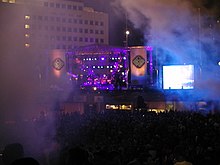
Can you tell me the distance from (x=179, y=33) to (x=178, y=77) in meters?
5.29

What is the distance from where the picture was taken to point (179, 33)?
30875 millimetres

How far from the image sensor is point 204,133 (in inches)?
388

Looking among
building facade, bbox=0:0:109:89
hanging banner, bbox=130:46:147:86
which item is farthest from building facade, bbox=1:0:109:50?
hanging banner, bbox=130:46:147:86

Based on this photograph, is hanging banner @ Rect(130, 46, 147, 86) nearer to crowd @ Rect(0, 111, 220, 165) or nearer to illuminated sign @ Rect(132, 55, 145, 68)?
illuminated sign @ Rect(132, 55, 145, 68)

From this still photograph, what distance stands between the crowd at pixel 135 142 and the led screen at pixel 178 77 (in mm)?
12996

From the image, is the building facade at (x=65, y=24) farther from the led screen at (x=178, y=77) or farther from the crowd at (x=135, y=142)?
the crowd at (x=135, y=142)

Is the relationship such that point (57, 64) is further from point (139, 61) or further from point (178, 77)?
point (178, 77)

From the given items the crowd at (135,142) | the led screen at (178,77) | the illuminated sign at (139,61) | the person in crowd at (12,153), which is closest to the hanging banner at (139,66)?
the illuminated sign at (139,61)

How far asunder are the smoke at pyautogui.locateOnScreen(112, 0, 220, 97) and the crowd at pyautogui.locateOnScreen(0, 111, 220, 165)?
1546 centimetres

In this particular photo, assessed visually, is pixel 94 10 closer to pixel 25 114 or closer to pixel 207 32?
pixel 207 32

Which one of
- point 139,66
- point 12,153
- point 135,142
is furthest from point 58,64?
point 12,153

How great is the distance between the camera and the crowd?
584cm

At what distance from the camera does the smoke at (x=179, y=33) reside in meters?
28.5

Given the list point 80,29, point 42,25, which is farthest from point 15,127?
point 80,29
